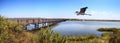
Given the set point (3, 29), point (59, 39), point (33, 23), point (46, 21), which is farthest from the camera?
point (46, 21)

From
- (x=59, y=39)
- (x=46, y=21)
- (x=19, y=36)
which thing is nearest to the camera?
(x=59, y=39)

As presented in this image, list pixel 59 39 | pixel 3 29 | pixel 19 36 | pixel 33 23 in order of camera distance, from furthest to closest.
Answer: pixel 33 23 → pixel 19 36 → pixel 3 29 → pixel 59 39

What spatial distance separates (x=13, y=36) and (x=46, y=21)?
2988 centimetres

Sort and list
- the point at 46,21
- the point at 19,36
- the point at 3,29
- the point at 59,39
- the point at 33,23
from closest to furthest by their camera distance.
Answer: the point at 59,39, the point at 3,29, the point at 19,36, the point at 33,23, the point at 46,21

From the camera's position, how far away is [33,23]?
3334 cm

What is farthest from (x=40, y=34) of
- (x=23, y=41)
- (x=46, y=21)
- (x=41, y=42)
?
(x=46, y=21)

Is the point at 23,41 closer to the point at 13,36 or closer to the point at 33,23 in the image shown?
the point at 13,36

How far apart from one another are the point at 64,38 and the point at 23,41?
168cm

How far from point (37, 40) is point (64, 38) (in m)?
0.78

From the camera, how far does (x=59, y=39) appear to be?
8.66m

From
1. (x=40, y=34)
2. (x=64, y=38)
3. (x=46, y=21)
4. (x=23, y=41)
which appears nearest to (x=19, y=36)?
(x=23, y=41)

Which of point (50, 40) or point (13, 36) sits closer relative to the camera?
point (50, 40)

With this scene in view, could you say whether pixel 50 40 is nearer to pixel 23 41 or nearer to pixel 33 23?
pixel 23 41

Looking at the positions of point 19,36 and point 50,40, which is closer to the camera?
point 50,40
